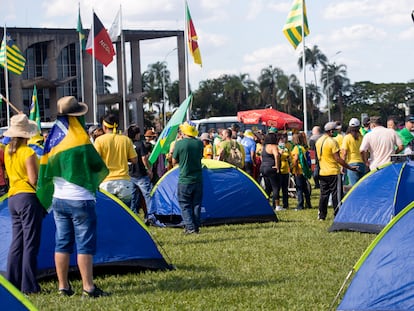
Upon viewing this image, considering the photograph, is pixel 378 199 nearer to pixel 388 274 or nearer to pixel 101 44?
pixel 388 274

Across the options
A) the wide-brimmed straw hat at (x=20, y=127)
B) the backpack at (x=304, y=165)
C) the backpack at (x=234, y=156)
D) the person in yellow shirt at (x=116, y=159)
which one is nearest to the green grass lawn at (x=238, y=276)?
the person in yellow shirt at (x=116, y=159)

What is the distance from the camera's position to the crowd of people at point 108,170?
7.29 meters

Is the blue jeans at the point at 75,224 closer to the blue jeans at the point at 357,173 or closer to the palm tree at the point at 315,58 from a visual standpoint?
the blue jeans at the point at 357,173

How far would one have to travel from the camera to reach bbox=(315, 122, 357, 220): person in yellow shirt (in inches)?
523

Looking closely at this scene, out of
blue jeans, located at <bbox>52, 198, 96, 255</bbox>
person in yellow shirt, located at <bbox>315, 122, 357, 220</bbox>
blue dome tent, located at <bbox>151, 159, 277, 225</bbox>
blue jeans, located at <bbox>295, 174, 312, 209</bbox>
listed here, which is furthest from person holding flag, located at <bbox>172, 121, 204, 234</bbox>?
blue jeans, located at <bbox>52, 198, 96, 255</bbox>

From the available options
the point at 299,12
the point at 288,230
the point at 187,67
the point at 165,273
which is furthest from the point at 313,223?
the point at 299,12

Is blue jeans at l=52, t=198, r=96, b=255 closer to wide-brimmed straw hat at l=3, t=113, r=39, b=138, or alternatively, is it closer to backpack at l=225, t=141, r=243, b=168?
wide-brimmed straw hat at l=3, t=113, r=39, b=138

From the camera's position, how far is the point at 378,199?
1134cm

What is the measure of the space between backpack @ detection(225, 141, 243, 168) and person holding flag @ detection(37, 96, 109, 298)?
967 cm

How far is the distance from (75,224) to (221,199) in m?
6.30


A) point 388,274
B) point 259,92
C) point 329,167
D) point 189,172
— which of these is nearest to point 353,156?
point 329,167

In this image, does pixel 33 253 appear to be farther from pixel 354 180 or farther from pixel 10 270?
pixel 354 180

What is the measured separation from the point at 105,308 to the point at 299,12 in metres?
21.7

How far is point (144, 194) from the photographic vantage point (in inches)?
516
